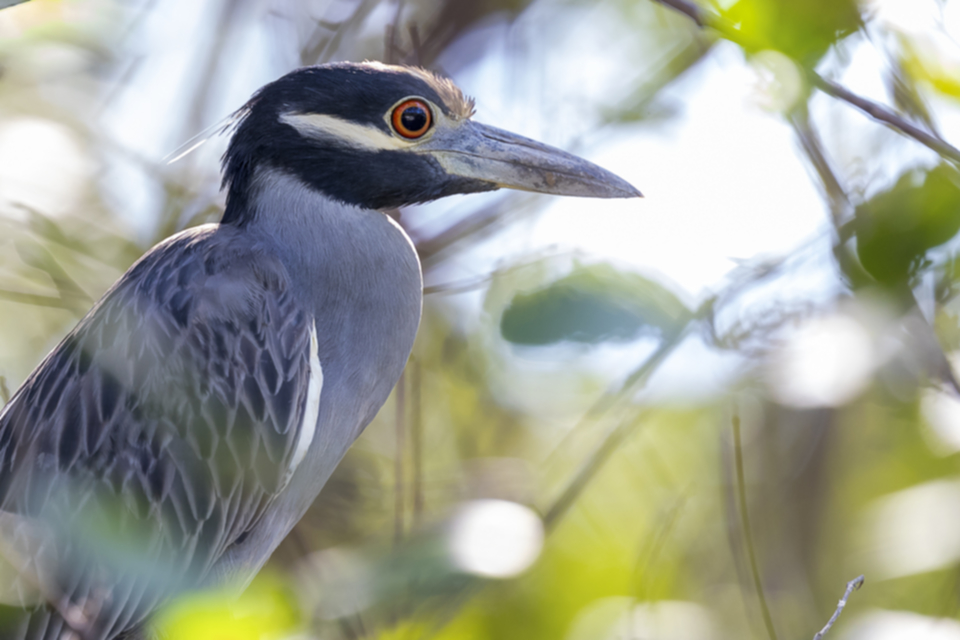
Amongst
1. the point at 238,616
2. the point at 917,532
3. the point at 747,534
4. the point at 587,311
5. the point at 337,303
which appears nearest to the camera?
the point at 238,616

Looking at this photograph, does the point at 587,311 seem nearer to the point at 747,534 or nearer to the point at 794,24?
the point at 794,24

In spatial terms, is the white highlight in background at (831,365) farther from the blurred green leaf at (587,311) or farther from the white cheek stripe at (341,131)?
the white cheek stripe at (341,131)

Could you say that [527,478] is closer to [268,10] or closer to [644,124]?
[644,124]

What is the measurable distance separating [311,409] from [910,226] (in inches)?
61.7

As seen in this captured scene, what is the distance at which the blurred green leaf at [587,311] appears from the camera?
184 centimetres

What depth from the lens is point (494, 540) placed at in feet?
6.16

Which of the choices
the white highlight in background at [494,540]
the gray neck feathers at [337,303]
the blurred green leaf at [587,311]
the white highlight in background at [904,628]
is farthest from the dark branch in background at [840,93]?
the gray neck feathers at [337,303]

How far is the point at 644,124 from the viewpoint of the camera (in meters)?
3.38

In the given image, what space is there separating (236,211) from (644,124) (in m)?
1.59

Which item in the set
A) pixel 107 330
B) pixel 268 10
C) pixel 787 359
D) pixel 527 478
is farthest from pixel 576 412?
pixel 268 10

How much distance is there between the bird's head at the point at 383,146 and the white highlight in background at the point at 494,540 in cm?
106

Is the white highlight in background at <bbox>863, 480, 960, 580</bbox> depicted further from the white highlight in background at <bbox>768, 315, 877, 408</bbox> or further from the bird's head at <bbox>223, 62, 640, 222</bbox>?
the bird's head at <bbox>223, 62, 640, 222</bbox>

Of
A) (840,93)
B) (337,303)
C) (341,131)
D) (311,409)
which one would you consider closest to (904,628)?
(840,93)

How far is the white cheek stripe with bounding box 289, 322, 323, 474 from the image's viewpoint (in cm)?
240
